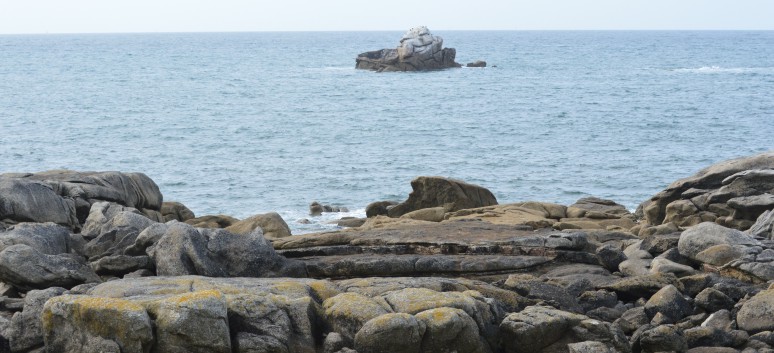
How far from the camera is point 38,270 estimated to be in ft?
61.4

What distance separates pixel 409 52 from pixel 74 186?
10938 centimetres

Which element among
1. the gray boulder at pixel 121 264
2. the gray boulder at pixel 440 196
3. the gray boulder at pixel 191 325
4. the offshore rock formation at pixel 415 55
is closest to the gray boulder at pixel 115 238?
the gray boulder at pixel 121 264

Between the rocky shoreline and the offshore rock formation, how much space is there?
110 m

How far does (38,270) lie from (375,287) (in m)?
6.10

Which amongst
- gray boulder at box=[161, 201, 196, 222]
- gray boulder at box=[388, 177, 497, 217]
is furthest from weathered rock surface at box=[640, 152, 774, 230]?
gray boulder at box=[161, 201, 196, 222]

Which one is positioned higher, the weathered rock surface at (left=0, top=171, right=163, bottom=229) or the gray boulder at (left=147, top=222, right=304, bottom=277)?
the gray boulder at (left=147, top=222, right=304, bottom=277)

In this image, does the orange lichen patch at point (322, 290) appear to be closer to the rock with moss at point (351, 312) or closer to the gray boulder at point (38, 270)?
the rock with moss at point (351, 312)

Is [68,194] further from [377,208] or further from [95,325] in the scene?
[95,325]

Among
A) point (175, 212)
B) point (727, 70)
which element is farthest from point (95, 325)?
point (727, 70)

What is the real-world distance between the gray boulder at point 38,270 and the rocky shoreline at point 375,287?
0.03 m

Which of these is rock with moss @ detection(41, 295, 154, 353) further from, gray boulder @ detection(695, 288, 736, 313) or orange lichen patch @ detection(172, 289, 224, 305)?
gray boulder @ detection(695, 288, 736, 313)

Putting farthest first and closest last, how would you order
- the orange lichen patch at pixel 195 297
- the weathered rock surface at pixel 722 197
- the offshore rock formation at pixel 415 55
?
the offshore rock formation at pixel 415 55, the weathered rock surface at pixel 722 197, the orange lichen patch at pixel 195 297

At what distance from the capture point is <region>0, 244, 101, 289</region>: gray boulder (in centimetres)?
1852

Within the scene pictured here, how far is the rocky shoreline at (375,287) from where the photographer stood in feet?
51.5
